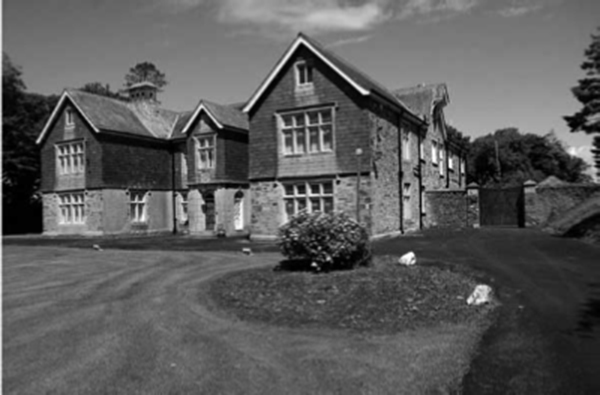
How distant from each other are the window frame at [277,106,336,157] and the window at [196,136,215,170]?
7.54 meters

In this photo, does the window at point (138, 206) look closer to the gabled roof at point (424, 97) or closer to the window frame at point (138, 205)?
the window frame at point (138, 205)

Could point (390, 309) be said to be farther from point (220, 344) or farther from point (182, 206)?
point (182, 206)

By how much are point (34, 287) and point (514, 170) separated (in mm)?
73162

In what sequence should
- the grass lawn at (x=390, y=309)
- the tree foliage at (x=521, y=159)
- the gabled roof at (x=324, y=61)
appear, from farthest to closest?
1. the tree foliage at (x=521, y=159)
2. the gabled roof at (x=324, y=61)
3. the grass lawn at (x=390, y=309)

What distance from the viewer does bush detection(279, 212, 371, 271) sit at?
12.7 metres

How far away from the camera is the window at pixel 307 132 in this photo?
24359 mm

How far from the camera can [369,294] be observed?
10.4 metres

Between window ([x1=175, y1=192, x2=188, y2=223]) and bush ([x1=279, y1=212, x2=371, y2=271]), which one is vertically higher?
window ([x1=175, y1=192, x2=188, y2=223])

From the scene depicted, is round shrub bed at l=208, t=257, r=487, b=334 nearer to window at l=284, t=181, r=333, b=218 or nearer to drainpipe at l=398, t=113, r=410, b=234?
window at l=284, t=181, r=333, b=218

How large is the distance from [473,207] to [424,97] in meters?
8.86

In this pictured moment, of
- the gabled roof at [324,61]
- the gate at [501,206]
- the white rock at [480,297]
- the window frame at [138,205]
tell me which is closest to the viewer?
the white rock at [480,297]

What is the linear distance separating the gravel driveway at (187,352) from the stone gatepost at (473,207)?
25.0 metres

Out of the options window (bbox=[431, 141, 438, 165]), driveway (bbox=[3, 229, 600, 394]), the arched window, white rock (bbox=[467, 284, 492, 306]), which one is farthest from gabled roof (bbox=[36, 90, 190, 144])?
white rock (bbox=[467, 284, 492, 306])

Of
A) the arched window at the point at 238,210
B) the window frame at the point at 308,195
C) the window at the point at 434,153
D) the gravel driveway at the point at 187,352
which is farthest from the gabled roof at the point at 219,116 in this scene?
the gravel driveway at the point at 187,352
